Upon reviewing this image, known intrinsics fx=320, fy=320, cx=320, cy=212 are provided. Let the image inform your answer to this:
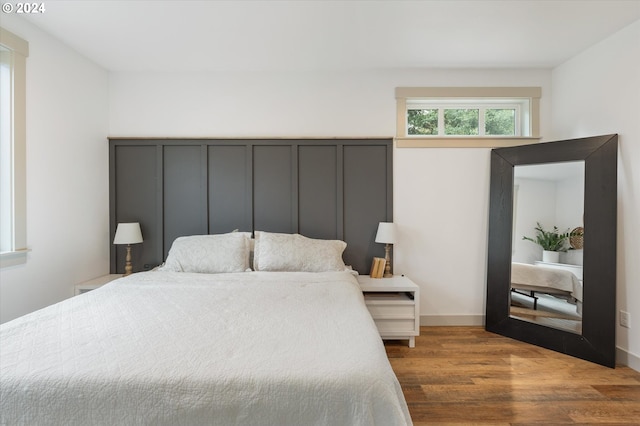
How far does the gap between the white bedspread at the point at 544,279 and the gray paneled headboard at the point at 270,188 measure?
1274mm

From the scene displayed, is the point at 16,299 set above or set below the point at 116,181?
below

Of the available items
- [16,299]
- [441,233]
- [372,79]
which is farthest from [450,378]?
[16,299]

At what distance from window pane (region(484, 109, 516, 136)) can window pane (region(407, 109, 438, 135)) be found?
0.54 m

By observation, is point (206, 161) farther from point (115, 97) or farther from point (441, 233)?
point (441, 233)

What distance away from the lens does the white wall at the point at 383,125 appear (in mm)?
3307

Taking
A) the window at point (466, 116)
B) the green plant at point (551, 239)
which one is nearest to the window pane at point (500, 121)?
the window at point (466, 116)

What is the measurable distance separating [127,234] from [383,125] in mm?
2754

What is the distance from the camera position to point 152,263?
3346 millimetres

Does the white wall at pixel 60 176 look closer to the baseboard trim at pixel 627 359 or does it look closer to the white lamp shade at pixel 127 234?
the white lamp shade at pixel 127 234

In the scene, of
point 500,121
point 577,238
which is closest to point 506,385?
point 577,238

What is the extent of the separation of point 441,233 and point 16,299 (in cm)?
366

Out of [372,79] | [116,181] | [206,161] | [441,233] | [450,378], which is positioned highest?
[372,79]

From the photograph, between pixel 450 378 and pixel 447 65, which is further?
pixel 447 65

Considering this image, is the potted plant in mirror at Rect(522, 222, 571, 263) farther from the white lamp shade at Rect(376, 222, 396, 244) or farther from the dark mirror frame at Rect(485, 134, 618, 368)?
the white lamp shade at Rect(376, 222, 396, 244)
